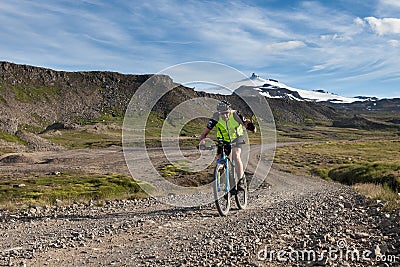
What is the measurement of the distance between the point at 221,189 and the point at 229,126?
2516 mm

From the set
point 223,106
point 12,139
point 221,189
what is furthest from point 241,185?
point 12,139

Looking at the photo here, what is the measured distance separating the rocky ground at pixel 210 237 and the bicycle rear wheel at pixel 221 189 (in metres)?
0.38

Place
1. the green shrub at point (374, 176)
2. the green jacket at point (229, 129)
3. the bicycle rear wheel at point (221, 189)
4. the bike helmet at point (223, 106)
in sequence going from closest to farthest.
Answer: the bike helmet at point (223, 106) < the bicycle rear wheel at point (221, 189) < the green jacket at point (229, 129) < the green shrub at point (374, 176)

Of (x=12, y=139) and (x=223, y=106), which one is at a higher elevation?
(x=223, y=106)

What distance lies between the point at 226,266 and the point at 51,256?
461cm

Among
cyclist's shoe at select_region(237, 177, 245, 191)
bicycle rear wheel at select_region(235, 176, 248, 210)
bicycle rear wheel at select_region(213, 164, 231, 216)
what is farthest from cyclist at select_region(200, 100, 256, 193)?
bicycle rear wheel at select_region(235, 176, 248, 210)

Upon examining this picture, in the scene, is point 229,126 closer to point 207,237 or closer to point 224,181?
point 224,181

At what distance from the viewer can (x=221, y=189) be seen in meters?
14.0

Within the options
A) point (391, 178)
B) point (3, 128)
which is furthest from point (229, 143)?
point (3, 128)

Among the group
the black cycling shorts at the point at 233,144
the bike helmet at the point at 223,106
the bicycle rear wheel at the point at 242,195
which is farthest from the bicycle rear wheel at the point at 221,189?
the bike helmet at the point at 223,106

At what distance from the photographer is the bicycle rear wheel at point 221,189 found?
→ 1361 centimetres

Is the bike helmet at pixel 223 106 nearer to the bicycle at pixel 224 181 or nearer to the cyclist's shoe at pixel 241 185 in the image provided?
the bicycle at pixel 224 181

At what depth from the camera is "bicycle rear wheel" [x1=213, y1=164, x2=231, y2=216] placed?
13.6 meters

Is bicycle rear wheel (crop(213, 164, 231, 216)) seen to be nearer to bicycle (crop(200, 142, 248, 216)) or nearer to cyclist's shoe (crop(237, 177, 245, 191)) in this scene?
bicycle (crop(200, 142, 248, 216))
